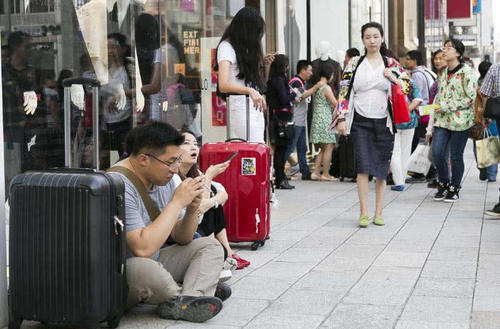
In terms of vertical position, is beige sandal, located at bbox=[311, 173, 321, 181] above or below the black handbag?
below

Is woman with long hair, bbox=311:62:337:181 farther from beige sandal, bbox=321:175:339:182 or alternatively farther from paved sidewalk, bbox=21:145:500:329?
paved sidewalk, bbox=21:145:500:329

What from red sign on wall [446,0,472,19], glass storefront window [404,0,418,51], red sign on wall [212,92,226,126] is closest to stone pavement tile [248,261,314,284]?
red sign on wall [212,92,226,126]

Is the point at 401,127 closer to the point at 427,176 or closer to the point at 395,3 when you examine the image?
the point at 427,176

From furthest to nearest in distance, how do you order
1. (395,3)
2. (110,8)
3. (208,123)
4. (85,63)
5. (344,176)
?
(395,3), (344,176), (208,123), (110,8), (85,63)

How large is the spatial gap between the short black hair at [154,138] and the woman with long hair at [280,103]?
6.30 meters

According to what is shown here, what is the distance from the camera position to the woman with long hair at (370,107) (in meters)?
7.93

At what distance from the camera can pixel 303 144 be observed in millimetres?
12227

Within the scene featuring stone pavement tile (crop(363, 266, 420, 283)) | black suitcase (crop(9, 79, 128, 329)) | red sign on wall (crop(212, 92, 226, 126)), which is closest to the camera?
black suitcase (crop(9, 79, 128, 329))

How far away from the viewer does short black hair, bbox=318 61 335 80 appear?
1212 centimetres

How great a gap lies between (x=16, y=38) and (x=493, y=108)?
4.13 meters

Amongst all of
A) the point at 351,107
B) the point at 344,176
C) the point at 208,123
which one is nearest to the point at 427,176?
the point at 344,176

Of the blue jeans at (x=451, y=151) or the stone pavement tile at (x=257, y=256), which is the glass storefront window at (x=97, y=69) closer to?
the stone pavement tile at (x=257, y=256)

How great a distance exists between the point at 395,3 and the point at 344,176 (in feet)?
50.2

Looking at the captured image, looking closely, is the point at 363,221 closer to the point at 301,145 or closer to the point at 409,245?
the point at 409,245
